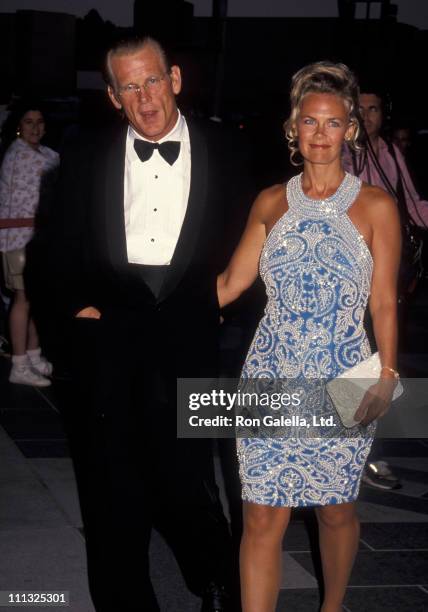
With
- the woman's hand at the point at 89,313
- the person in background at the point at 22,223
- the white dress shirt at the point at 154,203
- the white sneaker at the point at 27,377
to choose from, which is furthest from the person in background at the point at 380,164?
the person in background at the point at 22,223

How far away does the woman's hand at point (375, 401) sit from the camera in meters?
3.38

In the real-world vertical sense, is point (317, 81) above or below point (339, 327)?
above

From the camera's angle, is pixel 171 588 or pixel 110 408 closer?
pixel 110 408

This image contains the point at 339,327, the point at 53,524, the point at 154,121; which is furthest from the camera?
the point at 53,524

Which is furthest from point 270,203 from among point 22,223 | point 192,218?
point 22,223

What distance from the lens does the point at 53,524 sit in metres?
4.87

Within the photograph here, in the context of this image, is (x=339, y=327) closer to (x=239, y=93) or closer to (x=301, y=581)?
(x=301, y=581)

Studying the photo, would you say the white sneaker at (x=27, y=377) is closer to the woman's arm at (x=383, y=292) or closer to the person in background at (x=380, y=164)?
the person in background at (x=380, y=164)

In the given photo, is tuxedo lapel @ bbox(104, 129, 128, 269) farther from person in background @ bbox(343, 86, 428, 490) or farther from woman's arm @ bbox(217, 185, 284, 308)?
person in background @ bbox(343, 86, 428, 490)

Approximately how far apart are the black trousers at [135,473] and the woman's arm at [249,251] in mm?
314

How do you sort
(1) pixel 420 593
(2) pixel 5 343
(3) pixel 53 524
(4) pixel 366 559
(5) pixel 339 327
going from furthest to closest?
1. (2) pixel 5 343
2. (3) pixel 53 524
3. (4) pixel 366 559
4. (1) pixel 420 593
5. (5) pixel 339 327

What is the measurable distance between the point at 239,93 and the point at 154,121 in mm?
69022

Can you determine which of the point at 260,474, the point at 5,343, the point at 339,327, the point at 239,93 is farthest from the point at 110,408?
the point at 239,93

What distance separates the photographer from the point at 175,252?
12.0 ft
